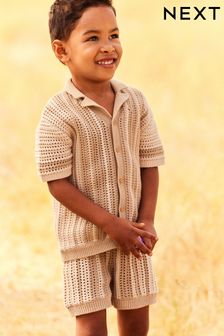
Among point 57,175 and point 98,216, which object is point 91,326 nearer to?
point 98,216

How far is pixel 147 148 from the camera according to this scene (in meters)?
3.40

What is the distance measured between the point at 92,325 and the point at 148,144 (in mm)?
581

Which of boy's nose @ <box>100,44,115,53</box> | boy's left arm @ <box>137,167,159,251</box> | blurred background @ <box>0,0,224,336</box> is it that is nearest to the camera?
boy's nose @ <box>100,44,115,53</box>

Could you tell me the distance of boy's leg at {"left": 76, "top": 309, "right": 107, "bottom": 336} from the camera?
3301 millimetres

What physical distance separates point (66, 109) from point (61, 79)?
5001 mm

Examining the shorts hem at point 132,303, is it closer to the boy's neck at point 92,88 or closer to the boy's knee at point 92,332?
the boy's knee at point 92,332

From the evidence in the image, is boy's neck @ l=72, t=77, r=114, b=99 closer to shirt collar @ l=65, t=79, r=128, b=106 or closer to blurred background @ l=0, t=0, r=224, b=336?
shirt collar @ l=65, t=79, r=128, b=106

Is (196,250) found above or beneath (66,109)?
beneath

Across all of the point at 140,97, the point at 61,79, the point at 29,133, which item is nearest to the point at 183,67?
the point at 61,79

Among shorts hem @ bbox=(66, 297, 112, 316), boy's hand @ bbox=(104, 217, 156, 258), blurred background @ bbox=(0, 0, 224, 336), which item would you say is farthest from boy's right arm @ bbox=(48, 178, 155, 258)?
blurred background @ bbox=(0, 0, 224, 336)

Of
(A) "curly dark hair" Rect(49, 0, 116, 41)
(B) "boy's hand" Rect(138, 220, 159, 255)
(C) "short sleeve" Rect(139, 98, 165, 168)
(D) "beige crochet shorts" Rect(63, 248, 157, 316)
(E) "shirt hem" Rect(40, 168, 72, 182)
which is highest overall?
(A) "curly dark hair" Rect(49, 0, 116, 41)

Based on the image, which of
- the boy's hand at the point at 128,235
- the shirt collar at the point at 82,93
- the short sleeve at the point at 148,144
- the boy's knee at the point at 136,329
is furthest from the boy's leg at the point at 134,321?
the shirt collar at the point at 82,93

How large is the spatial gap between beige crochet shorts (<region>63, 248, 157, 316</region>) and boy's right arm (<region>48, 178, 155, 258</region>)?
87 millimetres

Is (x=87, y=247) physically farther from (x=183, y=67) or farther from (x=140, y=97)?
(x=183, y=67)
